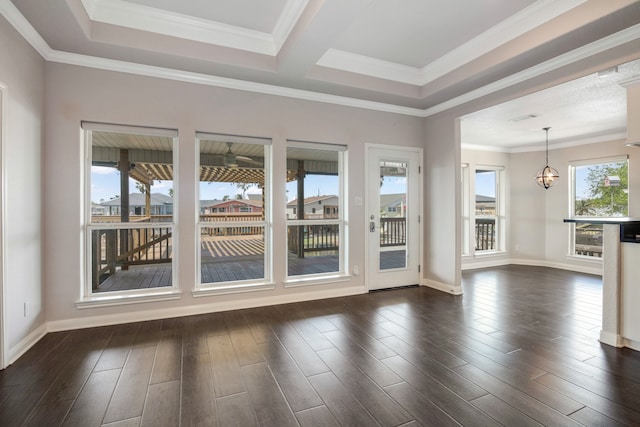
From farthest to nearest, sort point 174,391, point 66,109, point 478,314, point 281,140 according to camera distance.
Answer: point 281,140
point 478,314
point 66,109
point 174,391

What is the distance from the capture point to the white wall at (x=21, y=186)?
7.92 feet

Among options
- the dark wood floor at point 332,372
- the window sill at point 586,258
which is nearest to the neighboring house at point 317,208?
the dark wood floor at point 332,372

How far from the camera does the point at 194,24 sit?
308cm

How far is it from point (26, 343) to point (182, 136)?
2369 mm

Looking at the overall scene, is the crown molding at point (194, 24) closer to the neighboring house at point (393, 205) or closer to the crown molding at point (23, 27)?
the crown molding at point (23, 27)

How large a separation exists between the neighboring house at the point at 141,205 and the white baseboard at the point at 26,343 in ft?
4.06

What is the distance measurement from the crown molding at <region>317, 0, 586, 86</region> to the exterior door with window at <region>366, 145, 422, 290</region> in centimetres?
101

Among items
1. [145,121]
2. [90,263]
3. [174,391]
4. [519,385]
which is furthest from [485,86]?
[90,263]

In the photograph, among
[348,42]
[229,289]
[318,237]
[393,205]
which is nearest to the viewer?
[348,42]

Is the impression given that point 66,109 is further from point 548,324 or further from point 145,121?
point 548,324

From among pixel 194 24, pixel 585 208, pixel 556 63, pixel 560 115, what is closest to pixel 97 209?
pixel 194 24

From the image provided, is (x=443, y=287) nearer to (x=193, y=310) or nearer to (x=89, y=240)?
(x=193, y=310)

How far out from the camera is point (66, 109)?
3074mm

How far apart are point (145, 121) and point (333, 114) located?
2.29m
